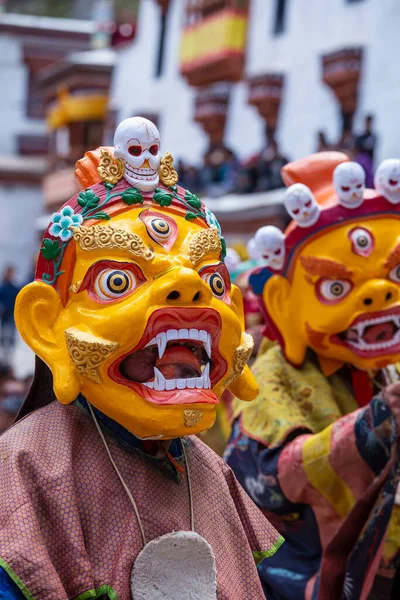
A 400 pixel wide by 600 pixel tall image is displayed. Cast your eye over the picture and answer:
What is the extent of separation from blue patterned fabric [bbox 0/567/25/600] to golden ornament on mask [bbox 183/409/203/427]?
1.67ft

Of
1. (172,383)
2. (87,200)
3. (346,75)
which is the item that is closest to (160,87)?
(346,75)

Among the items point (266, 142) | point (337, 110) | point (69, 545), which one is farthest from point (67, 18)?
point (69, 545)

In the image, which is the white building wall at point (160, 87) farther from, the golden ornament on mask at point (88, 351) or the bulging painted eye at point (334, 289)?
the golden ornament on mask at point (88, 351)

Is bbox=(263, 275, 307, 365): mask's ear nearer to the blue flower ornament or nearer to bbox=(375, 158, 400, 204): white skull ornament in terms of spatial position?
bbox=(375, 158, 400, 204): white skull ornament

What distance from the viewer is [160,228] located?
2.63 meters

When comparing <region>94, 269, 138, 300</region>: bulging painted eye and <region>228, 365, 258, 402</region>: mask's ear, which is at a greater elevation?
<region>94, 269, 138, 300</region>: bulging painted eye

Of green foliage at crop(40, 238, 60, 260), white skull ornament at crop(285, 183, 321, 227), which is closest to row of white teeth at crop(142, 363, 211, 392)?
green foliage at crop(40, 238, 60, 260)

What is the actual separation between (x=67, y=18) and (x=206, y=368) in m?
23.1

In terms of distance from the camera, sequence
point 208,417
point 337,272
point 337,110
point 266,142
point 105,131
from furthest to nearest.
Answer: point 105,131 → point 266,142 → point 337,110 → point 337,272 → point 208,417

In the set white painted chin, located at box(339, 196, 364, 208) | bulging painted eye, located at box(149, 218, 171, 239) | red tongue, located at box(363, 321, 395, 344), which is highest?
bulging painted eye, located at box(149, 218, 171, 239)

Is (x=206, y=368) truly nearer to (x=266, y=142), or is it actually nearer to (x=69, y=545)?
(x=69, y=545)

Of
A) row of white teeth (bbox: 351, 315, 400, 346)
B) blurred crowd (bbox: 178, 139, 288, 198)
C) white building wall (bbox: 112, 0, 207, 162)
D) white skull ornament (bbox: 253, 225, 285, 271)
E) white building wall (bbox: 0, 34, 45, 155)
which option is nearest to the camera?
row of white teeth (bbox: 351, 315, 400, 346)

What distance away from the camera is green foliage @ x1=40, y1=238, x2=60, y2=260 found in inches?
104

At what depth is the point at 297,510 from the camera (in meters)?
3.89
